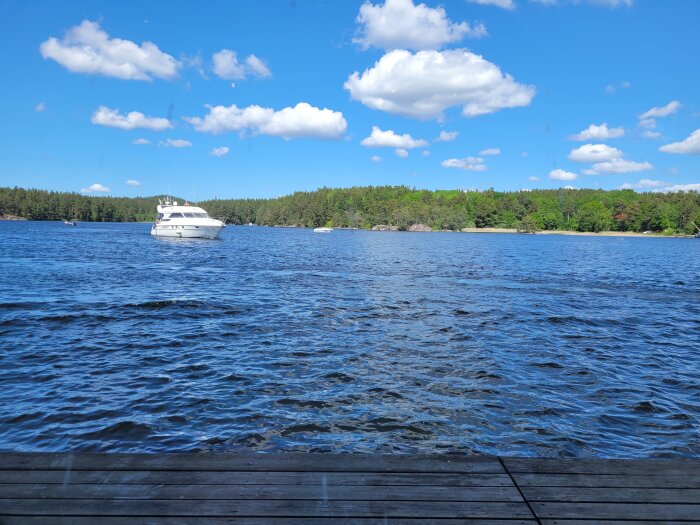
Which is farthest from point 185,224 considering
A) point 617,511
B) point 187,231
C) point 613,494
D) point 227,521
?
point 617,511

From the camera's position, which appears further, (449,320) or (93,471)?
(449,320)

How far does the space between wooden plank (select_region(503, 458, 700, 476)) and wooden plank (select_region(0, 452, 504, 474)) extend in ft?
0.92

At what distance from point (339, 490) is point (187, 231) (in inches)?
3212

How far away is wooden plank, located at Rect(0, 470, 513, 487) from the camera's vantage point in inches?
178

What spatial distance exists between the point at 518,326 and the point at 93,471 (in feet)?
54.0

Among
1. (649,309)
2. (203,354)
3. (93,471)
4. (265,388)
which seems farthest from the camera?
(649,309)

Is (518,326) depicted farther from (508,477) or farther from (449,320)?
(508,477)

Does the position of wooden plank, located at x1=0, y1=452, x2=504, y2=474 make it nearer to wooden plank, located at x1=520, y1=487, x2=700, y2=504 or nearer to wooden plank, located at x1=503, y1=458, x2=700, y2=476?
wooden plank, located at x1=503, y1=458, x2=700, y2=476

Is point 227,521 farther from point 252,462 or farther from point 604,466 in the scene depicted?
point 604,466

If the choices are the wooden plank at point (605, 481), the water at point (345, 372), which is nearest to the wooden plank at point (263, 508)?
the wooden plank at point (605, 481)

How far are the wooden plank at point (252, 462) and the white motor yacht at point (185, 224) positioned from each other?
7844 cm

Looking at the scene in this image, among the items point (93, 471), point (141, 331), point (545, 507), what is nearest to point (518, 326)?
point (141, 331)

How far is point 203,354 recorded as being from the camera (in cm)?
1372

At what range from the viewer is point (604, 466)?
4.99 m
